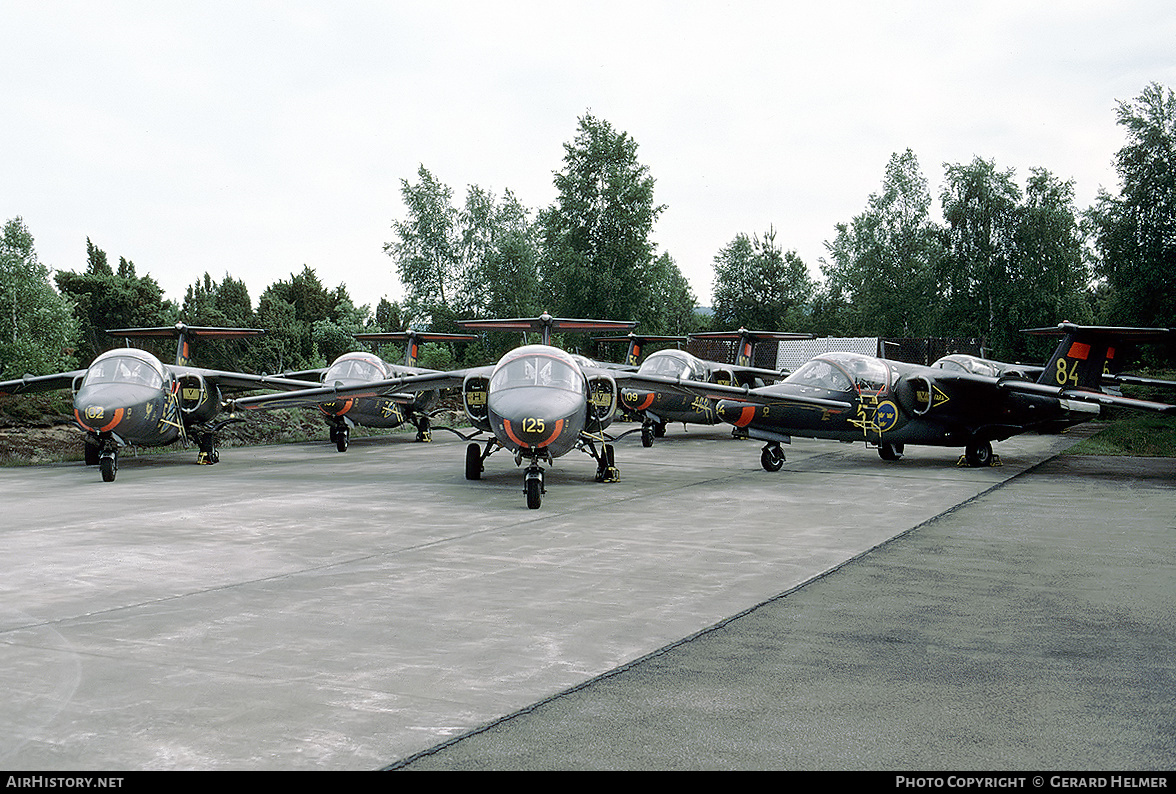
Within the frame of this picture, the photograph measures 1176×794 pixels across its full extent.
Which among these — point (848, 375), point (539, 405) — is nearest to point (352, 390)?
point (539, 405)

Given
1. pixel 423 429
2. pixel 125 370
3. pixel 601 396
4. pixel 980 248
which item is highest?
pixel 980 248

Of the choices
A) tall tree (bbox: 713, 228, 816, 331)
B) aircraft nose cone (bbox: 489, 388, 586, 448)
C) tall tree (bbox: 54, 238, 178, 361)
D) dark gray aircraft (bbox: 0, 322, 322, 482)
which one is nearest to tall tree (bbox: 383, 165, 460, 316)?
tall tree (bbox: 54, 238, 178, 361)

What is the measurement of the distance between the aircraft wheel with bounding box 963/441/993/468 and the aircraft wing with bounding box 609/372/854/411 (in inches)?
120

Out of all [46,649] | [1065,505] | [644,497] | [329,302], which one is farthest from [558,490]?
[329,302]

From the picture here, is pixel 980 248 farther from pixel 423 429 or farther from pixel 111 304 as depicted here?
pixel 111 304

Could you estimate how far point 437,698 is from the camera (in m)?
5.02

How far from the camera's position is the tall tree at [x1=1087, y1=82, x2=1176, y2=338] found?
37625mm

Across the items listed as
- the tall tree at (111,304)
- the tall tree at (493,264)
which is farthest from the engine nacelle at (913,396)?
the tall tree at (111,304)

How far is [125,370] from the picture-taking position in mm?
17250

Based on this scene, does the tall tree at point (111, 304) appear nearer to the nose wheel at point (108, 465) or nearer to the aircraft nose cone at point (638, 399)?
the aircraft nose cone at point (638, 399)

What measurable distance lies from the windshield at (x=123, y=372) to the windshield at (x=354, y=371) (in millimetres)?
6225

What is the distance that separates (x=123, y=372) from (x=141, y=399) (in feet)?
2.52

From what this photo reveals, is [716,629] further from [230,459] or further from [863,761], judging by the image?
[230,459]

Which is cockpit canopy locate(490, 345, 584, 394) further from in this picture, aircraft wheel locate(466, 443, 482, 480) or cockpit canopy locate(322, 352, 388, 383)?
cockpit canopy locate(322, 352, 388, 383)
